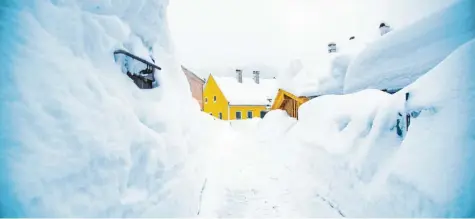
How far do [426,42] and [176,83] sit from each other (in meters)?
6.31

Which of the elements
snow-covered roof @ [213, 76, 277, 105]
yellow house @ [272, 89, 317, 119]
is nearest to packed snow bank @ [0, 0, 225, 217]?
yellow house @ [272, 89, 317, 119]

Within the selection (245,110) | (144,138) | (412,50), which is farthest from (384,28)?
(245,110)

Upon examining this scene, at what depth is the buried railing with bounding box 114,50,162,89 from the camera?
3.86 meters

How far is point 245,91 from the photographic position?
34.4 metres

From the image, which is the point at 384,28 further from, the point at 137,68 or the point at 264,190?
the point at 137,68

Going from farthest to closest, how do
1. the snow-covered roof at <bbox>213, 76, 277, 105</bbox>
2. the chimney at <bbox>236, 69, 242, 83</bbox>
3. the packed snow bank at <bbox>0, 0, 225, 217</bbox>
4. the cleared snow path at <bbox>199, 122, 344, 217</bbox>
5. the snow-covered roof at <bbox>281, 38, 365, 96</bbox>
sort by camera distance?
the chimney at <bbox>236, 69, 242, 83</bbox>
the snow-covered roof at <bbox>213, 76, 277, 105</bbox>
the snow-covered roof at <bbox>281, 38, 365, 96</bbox>
the cleared snow path at <bbox>199, 122, 344, 217</bbox>
the packed snow bank at <bbox>0, 0, 225, 217</bbox>

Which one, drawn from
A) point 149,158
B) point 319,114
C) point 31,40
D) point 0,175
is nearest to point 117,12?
point 31,40

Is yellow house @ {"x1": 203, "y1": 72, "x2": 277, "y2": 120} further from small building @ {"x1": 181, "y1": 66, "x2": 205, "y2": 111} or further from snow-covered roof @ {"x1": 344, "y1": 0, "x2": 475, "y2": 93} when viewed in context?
snow-covered roof @ {"x1": 344, "y1": 0, "x2": 475, "y2": 93}

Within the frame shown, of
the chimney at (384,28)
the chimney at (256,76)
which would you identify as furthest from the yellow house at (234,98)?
the chimney at (384,28)

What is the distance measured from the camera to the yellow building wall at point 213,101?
3203cm

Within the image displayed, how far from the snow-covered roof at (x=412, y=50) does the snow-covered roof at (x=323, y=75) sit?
2.16 m

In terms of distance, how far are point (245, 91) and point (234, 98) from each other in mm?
2657

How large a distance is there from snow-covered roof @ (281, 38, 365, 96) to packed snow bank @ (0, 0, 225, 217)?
350 inches

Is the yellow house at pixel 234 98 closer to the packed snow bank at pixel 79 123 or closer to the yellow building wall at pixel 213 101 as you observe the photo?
the yellow building wall at pixel 213 101
